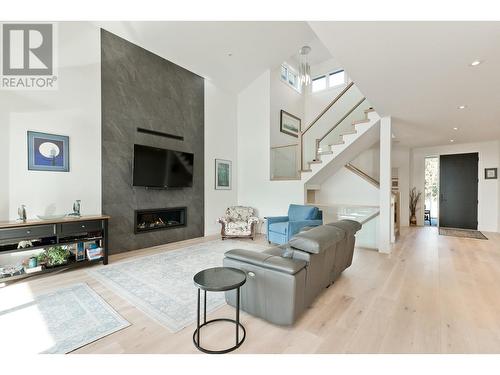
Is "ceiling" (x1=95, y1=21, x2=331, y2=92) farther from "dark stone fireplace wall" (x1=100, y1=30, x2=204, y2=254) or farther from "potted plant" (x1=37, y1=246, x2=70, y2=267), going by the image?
"potted plant" (x1=37, y1=246, x2=70, y2=267)

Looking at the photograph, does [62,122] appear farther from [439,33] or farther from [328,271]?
[439,33]

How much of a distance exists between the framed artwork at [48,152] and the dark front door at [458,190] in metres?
9.88

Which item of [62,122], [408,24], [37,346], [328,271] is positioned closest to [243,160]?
[62,122]

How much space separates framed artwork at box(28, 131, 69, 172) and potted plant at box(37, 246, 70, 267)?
4.00ft

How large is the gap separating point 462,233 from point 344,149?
4.32 meters

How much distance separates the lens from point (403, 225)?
7.79 m

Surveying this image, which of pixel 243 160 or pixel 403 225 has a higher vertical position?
pixel 243 160

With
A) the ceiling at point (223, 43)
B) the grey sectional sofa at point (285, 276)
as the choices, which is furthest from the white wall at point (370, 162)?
the grey sectional sofa at point (285, 276)

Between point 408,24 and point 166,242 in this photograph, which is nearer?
point 408,24

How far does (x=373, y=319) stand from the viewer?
2.17 meters

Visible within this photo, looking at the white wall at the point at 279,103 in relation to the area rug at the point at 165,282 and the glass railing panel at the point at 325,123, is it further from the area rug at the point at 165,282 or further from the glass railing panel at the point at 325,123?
the area rug at the point at 165,282

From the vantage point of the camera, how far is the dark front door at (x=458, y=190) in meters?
7.05
